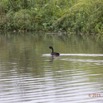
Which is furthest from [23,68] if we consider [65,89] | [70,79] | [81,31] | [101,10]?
[81,31]

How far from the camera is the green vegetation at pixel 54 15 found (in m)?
49.8

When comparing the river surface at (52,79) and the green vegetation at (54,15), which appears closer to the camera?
the river surface at (52,79)

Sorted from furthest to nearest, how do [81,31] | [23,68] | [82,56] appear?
[81,31], [82,56], [23,68]

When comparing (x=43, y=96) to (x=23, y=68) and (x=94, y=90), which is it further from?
(x=23, y=68)

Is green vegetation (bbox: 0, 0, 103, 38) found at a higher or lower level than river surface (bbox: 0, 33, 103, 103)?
higher

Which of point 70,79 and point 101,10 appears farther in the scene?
point 101,10

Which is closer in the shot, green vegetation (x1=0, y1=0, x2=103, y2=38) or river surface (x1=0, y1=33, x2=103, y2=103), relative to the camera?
river surface (x1=0, y1=33, x2=103, y2=103)

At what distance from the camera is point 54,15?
207 ft

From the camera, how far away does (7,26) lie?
6600 cm

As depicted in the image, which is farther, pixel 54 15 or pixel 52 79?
pixel 54 15

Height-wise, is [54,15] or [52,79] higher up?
[54,15]

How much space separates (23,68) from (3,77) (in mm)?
3288

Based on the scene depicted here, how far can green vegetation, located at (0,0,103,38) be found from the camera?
49812 millimetres

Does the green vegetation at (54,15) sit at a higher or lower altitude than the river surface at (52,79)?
higher
